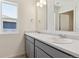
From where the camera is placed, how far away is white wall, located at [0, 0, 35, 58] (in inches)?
130

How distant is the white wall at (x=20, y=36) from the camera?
3.31m

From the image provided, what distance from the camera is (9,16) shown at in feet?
12.1

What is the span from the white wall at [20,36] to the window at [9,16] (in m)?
0.22

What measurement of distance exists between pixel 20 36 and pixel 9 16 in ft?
2.64

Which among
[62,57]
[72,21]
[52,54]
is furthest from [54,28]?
[62,57]

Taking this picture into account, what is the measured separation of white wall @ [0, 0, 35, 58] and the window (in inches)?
8.7

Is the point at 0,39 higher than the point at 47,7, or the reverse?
the point at 47,7

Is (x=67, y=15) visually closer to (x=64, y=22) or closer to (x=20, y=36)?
(x=64, y=22)

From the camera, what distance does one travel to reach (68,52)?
103 centimetres

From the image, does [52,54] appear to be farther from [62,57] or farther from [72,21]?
[72,21]

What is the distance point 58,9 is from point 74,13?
650 mm

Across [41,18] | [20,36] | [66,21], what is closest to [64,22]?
[66,21]

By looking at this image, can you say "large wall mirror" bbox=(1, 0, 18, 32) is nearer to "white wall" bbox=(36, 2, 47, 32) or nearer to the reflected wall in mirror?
"white wall" bbox=(36, 2, 47, 32)

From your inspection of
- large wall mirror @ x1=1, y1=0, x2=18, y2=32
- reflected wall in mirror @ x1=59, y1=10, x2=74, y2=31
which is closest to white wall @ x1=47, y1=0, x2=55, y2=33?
reflected wall in mirror @ x1=59, y1=10, x2=74, y2=31
